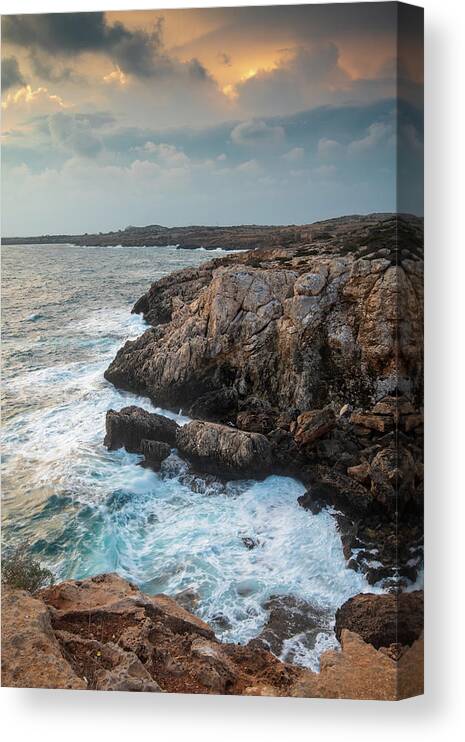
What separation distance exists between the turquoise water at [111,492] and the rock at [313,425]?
589mm

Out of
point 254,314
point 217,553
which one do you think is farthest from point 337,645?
point 254,314

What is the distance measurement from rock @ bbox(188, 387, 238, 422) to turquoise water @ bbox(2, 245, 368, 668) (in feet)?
2.38

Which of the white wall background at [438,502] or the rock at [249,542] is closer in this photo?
the white wall background at [438,502]

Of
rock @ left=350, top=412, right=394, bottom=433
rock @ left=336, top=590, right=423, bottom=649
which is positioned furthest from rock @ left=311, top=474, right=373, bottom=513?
rock @ left=336, top=590, right=423, bottom=649

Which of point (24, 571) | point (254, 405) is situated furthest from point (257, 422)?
point (24, 571)

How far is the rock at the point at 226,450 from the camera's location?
9719 millimetres

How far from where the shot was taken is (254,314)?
→ 1002 centimetres

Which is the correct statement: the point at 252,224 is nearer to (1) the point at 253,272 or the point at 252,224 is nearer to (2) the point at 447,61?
(1) the point at 253,272

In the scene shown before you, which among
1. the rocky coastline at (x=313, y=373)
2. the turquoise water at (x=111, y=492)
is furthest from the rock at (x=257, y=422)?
the turquoise water at (x=111, y=492)

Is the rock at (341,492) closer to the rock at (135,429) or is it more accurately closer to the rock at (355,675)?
the rock at (355,675)

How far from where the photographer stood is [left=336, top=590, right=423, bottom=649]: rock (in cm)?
888

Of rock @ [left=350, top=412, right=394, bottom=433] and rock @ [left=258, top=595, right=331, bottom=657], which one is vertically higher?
rock @ [left=350, top=412, right=394, bottom=433]

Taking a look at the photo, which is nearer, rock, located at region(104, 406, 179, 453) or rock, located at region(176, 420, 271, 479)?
rock, located at region(176, 420, 271, 479)

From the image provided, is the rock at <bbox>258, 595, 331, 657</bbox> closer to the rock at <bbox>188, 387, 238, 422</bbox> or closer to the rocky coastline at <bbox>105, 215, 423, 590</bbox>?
the rocky coastline at <bbox>105, 215, 423, 590</bbox>
